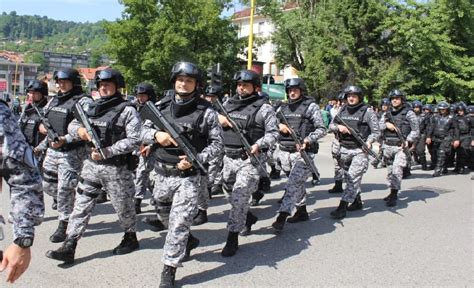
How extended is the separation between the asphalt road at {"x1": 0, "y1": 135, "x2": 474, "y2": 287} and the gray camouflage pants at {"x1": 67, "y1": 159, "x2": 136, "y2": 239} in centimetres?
42

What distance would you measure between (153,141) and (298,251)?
2141 mm

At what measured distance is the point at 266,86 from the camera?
29750mm

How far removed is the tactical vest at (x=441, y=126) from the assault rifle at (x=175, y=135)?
10.2 m

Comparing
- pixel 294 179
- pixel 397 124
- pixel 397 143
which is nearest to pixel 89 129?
pixel 294 179

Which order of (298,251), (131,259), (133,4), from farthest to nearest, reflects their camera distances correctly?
(133,4)
(298,251)
(131,259)

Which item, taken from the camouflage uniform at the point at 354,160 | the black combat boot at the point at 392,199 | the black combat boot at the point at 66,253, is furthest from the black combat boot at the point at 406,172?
the black combat boot at the point at 66,253

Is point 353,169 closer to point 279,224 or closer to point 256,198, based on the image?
point 256,198

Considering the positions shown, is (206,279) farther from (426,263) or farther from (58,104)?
(58,104)

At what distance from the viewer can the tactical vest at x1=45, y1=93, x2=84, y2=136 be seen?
580cm

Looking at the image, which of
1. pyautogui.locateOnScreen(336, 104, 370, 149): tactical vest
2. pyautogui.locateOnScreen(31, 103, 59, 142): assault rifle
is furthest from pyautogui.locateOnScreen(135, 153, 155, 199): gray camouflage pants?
pyautogui.locateOnScreen(336, 104, 370, 149): tactical vest

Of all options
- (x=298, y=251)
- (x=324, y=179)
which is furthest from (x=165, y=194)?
(x=324, y=179)

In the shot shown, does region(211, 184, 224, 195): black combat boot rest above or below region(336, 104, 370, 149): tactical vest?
below

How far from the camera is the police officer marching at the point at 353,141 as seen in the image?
718 centimetres

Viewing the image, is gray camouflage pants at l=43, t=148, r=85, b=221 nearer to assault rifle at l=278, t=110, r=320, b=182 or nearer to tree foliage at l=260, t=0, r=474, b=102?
assault rifle at l=278, t=110, r=320, b=182
